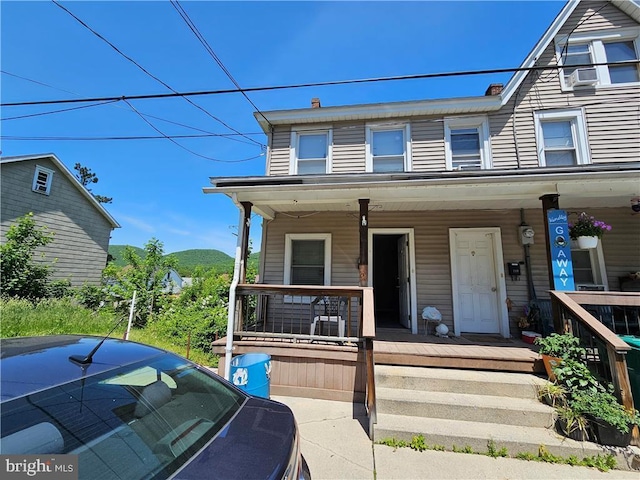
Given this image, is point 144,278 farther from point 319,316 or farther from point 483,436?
point 483,436

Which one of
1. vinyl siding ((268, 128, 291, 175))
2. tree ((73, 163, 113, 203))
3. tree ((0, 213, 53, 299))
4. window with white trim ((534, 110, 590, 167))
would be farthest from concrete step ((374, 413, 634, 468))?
tree ((73, 163, 113, 203))

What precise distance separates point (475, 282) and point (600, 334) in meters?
2.79

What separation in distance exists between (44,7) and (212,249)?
112ft

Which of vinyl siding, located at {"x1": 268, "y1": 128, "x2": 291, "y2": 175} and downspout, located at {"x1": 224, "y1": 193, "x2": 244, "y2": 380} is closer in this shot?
downspout, located at {"x1": 224, "y1": 193, "x2": 244, "y2": 380}

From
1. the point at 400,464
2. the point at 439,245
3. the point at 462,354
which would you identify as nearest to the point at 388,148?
the point at 439,245

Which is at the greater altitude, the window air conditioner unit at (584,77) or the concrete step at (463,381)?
the window air conditioner unit at (584,77)

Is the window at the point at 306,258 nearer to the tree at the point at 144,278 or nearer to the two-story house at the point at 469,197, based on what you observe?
the two-story house at the point at 469,197

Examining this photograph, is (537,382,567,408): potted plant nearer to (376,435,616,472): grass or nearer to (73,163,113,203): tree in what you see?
(376,435,616,472): grass

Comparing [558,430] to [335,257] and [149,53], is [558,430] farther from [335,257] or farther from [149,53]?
[149,53]

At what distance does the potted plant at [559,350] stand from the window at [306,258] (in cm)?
411

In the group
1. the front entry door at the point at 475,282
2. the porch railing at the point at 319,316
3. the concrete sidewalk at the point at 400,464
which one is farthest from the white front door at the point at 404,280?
the concrete sidewalk at the point at 400,464

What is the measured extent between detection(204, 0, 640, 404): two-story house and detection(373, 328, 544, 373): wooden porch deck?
108 cm

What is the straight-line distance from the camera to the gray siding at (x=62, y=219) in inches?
381

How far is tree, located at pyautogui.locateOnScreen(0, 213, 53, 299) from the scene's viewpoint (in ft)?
28.0
